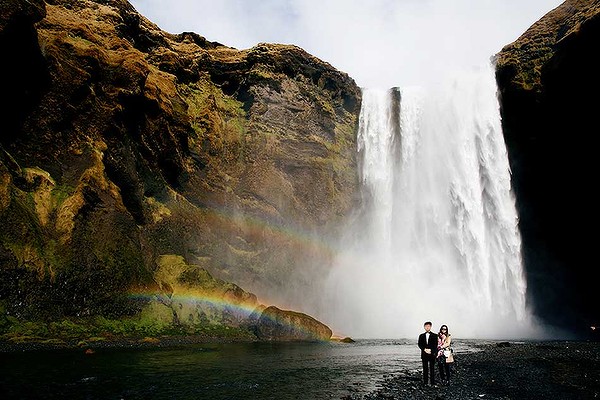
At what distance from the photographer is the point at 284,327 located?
3947 cm

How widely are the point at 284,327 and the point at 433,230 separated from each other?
95.5 ft

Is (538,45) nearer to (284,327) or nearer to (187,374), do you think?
(284,327)

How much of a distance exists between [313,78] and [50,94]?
44478 mm

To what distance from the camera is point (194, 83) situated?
63.2 metres

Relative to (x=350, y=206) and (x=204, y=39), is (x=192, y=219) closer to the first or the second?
(x=350, y=206)

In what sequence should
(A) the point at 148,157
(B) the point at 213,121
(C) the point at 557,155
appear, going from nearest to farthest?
1. (A) the point at 148,157
2. (C) the point at 557,155
3. (B) the point at 213,121

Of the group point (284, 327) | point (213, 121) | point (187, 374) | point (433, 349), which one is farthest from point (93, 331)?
point (213, 121)

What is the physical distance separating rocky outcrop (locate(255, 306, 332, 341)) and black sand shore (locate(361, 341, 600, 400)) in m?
19.4

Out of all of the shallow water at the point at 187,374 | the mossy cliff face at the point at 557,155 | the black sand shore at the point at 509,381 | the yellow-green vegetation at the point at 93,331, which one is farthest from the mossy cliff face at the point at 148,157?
the black sand shore at the point at 509,381

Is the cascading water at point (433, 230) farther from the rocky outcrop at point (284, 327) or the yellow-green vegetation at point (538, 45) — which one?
the rocky outcrop at point (284, 327)

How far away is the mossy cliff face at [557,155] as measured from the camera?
43344mm

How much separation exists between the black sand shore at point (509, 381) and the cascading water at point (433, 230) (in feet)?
92.1

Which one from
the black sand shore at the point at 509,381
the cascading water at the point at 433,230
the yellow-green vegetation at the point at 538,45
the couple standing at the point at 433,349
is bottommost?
the black sand shore at the point at 509,381

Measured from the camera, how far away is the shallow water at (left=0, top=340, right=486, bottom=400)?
46.0 feet
